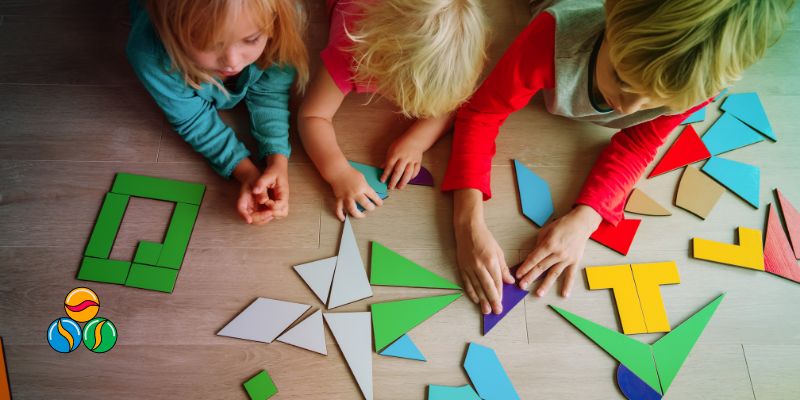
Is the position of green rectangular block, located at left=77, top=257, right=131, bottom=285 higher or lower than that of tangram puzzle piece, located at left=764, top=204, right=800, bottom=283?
lower

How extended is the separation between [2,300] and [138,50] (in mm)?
578

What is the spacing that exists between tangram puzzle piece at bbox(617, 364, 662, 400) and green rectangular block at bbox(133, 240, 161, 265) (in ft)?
3.17

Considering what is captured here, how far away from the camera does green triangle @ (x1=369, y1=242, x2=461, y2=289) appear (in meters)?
1.08

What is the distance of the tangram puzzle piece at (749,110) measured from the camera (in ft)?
4.13

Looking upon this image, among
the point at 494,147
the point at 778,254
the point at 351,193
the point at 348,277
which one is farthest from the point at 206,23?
the point at 778,254

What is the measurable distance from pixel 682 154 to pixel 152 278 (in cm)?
121

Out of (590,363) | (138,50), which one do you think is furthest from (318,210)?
(590,363)

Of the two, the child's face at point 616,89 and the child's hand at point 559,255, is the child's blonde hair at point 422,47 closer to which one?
the child's face at point 616,89

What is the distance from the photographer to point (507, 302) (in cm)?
107

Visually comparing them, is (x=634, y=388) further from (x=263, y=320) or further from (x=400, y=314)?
(x=263, y=320)

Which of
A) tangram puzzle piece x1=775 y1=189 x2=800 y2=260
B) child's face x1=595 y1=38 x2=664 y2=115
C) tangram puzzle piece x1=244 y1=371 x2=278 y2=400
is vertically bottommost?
tangram puzzle piece x1=244 y1=371 x2=278 y2=400

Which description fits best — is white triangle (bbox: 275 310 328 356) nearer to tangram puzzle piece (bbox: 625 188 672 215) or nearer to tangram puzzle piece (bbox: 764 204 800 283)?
tangram puzzle piece (bbox: 625 188 672 215)

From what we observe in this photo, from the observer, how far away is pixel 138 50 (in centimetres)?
96

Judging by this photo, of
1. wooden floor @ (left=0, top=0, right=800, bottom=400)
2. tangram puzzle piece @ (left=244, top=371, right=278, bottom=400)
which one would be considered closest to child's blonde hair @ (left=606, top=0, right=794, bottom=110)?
wooden floor @ (left=0, top=0, right=800, bottom=400)
